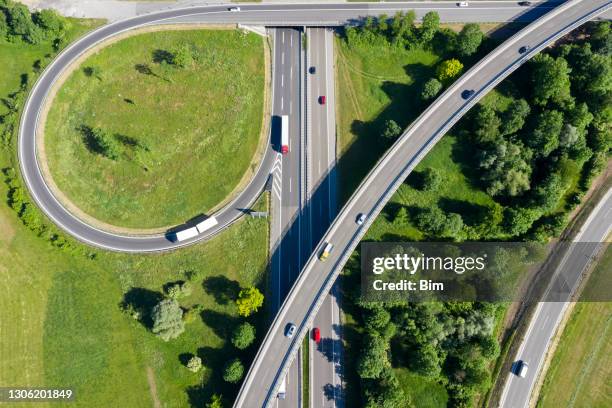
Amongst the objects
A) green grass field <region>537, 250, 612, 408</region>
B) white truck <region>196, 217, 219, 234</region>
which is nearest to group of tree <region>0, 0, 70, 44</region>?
white truck <region>196, 217, 219, 234</region>

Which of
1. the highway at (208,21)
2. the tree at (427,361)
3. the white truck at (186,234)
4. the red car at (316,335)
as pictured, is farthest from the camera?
the highway at (208,21)

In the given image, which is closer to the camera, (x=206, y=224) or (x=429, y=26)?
(x=206, y=224)

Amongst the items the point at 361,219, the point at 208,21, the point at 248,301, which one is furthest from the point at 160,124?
the point at 361,219

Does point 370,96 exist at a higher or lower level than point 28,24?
lower

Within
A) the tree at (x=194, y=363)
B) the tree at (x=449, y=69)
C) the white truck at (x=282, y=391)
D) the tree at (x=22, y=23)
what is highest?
the tree at (x=22, y=23)

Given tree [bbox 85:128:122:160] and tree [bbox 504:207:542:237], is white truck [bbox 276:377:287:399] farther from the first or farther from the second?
tree [bbox 85:128:122:160]

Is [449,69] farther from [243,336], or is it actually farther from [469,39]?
[243,336]

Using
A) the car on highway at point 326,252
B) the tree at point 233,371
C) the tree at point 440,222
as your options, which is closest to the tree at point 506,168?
the tree at point 440,222

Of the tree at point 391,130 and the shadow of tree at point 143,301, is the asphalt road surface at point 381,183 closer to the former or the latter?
the tree at point 391,130
